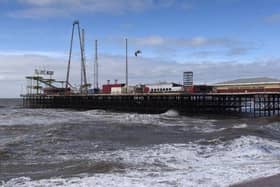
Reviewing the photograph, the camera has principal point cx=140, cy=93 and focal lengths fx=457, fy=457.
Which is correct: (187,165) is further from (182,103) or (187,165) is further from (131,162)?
(182,103)

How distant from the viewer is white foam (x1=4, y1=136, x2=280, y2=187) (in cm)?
1208

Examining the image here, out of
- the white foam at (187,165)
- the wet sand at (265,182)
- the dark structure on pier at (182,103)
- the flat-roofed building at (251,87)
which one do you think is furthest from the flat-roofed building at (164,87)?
the wet sand at (265,182)

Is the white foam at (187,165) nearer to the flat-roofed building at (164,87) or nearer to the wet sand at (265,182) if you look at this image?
the wet sand at (265,182)

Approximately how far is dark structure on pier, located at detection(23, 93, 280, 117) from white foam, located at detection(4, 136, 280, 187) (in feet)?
99.7

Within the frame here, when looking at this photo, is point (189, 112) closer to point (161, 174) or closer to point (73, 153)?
point (73, 153)

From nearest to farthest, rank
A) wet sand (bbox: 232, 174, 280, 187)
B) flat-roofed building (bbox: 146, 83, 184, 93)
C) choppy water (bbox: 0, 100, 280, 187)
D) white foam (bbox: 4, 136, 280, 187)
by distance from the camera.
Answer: wet sand (bbox: 232, 174, 280, 187)
white foam (bbox: 4, 136, 280, 187)
choppy water (bbox: 0, 100, 280, 187)
flat-roofed building (bbox: 146, 83, 184, 93)

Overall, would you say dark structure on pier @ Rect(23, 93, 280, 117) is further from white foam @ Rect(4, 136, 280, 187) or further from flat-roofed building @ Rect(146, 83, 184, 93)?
white foam @ Rect(4, 136, 280, 187)

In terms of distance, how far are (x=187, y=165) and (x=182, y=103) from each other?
4363cm

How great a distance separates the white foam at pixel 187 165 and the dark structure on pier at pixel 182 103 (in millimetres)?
30379

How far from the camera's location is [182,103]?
5869 centimetres

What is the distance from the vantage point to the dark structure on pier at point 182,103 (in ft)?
177

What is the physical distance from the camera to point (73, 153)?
18.8 meters

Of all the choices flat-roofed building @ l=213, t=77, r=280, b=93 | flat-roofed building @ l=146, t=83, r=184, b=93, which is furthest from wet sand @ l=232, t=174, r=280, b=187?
flat-roofed building @ l=146, t=83, r=184, b=93

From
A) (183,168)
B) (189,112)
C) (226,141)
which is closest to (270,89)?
(189,112)
